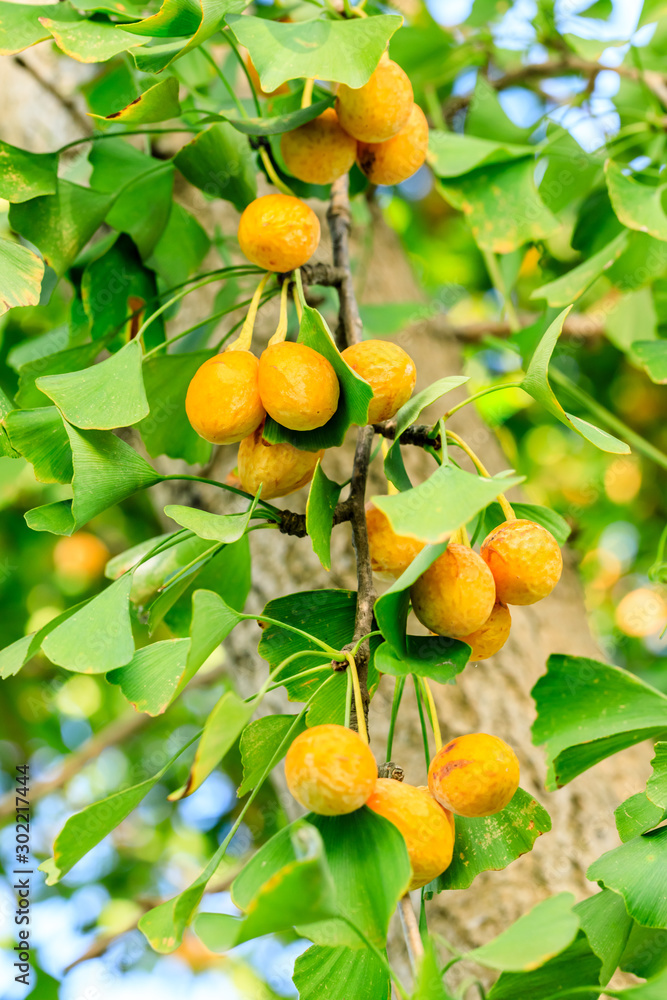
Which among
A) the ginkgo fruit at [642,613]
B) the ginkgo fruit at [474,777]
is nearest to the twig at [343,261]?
the ginkgo fruit at [474,777]

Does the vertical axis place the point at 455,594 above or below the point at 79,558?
above

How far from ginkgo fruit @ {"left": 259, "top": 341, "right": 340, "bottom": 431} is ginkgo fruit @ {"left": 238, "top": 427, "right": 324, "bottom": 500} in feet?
0.13

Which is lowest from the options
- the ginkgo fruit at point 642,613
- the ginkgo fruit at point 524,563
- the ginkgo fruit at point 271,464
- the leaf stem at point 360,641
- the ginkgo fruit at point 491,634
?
the ginkgo fruit at point 642,613

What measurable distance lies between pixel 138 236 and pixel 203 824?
135 centimetres

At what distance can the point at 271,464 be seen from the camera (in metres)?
0.55

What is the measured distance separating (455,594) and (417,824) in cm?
13

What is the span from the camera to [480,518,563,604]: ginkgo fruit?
1.65ft

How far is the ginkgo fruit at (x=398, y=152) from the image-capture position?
641 mm

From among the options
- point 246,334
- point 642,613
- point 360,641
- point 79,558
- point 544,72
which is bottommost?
point 642,613

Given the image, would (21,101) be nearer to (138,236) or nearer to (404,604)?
(138,236)

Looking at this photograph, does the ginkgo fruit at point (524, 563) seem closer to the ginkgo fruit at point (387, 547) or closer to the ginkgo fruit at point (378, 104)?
the ginkgo fruit at point (387, 547)

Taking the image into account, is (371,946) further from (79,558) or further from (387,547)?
(79,558)

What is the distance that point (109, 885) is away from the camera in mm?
1731

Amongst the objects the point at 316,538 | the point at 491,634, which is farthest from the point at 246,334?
the point at 491,634
